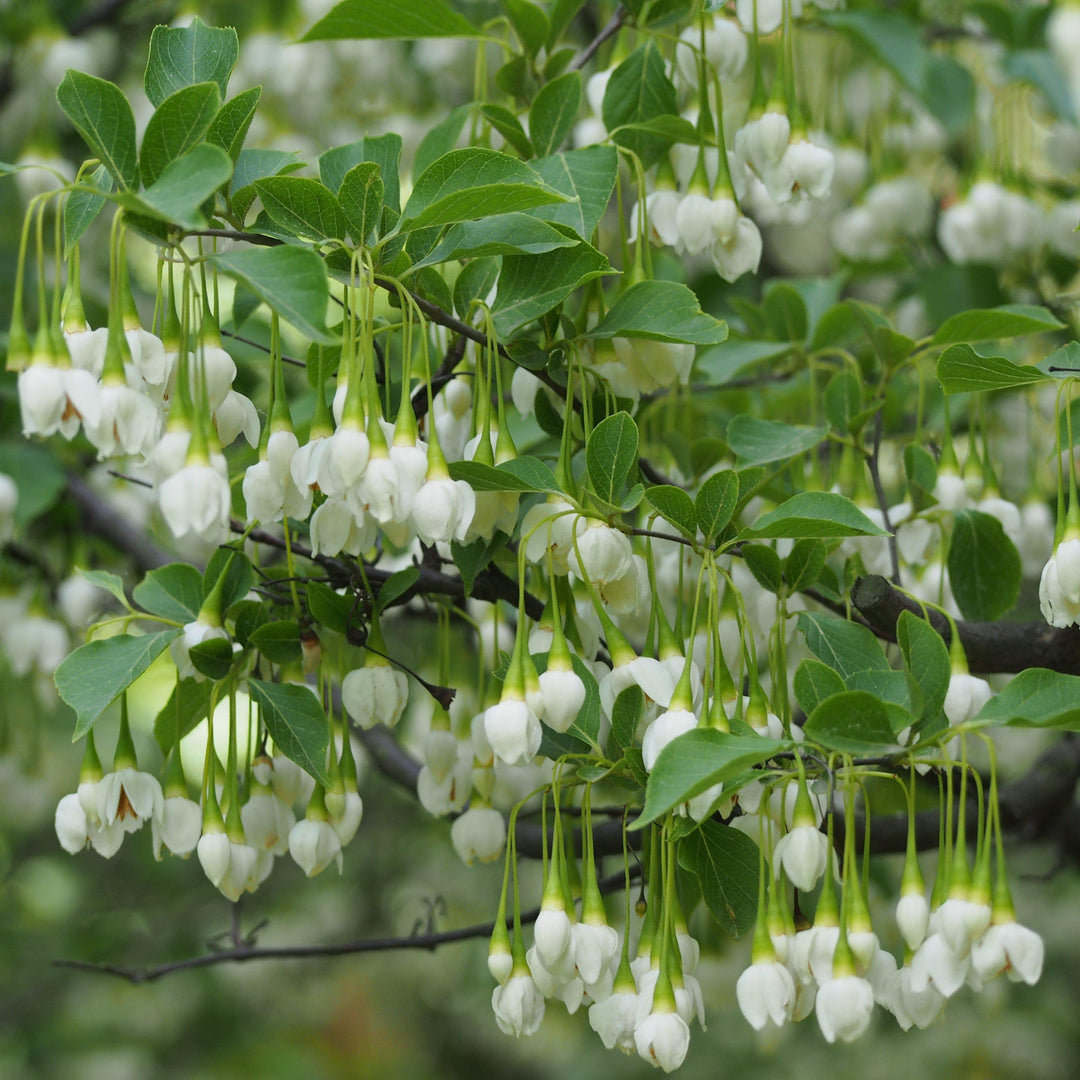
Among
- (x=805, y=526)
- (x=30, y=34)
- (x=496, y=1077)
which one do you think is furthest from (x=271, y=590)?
(x=496, y=1077)

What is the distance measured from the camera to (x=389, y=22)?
1.22m

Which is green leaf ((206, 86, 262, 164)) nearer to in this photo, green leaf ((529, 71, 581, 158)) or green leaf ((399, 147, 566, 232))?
green leaf ((399, 147, 566, 232))

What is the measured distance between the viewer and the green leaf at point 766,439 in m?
1.20

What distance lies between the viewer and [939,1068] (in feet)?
13.7

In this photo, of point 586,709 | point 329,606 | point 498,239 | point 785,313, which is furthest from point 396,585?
point 785,313

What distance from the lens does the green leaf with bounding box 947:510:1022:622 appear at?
4.21 ft

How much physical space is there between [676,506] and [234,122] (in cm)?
47

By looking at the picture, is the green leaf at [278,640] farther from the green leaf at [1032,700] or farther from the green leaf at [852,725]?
the green leaf at [1032,700]

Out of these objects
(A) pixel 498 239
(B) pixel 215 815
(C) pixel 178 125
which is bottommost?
(B) pixel 215 815

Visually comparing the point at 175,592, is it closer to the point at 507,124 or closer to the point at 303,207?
the point at 303,207

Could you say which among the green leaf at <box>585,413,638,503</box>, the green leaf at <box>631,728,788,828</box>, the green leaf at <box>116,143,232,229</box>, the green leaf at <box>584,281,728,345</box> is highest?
the green leaf at <box>116,143,232,229</box>

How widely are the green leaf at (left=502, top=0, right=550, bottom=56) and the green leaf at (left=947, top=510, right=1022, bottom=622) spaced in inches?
26.0

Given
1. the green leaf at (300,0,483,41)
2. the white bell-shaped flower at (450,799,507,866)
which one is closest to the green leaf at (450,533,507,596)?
the white bell-shaped flower at (450,799,507,866)

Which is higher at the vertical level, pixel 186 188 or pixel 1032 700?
pixel 186 188
